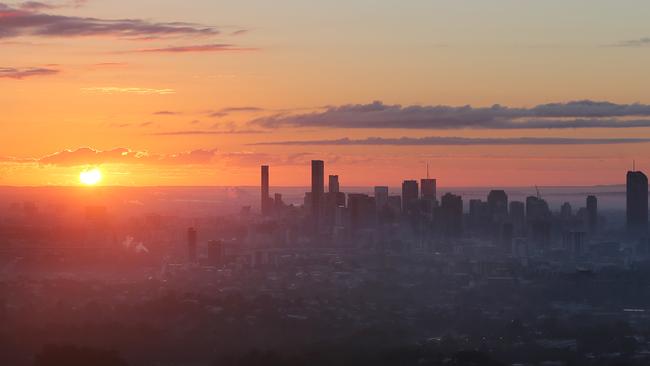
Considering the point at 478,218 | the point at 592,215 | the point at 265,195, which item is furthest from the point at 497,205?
the point at 265,195

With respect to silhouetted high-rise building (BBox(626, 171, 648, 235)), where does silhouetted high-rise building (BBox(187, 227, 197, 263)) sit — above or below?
below

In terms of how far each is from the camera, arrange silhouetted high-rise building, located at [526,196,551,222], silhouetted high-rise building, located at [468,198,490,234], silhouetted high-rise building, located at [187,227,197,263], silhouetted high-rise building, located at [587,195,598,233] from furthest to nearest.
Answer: silhouetted high-rise building, located at [587,195,598,233] < silhouetted high-rise building, located at [526,196,551,222] < silhouetted high-rise building, located at [468,198,490,234] < silhouetted high-rise building, located at [187,227,197,263]

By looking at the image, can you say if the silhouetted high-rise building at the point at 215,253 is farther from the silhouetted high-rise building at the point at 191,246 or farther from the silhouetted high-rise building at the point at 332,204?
the silhouetted high-rise building at the point at 332,204

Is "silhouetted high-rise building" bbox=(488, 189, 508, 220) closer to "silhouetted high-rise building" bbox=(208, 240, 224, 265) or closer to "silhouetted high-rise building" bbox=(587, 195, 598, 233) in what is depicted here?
"silhouetted high-rise building" bbox=(587, 195, 598, 233)

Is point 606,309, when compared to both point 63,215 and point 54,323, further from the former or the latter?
point 63,215

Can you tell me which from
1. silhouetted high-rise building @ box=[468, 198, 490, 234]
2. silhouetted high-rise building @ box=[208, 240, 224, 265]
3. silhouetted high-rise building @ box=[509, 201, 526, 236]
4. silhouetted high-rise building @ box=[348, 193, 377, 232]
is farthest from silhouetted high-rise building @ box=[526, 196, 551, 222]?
silhouetted high-rise building @ box=[208, 240, 224, 265]

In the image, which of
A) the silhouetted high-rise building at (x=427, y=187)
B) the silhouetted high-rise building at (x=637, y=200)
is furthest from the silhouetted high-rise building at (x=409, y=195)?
the silhouetted high-rise building at (x=637, y=200)
